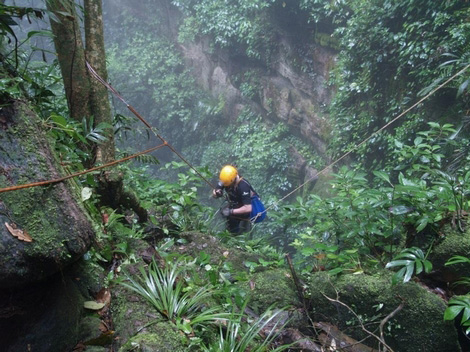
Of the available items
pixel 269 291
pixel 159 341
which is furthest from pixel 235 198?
pixel 159 341

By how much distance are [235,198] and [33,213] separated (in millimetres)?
4025

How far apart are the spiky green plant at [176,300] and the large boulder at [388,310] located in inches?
37.7

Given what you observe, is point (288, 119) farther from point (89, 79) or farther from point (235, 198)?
point (89, 79)

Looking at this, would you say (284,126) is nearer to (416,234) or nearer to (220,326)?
(416,234)

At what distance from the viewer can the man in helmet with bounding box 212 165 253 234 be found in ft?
18.2

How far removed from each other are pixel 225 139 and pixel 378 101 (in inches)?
282

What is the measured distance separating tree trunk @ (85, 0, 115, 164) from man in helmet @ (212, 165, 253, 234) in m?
2.27

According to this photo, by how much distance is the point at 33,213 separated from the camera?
1828 millimetres

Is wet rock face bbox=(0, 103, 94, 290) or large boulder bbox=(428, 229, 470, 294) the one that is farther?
large boulder bbox=(428, 229, 470, 294)

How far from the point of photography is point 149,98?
1706 centimetres

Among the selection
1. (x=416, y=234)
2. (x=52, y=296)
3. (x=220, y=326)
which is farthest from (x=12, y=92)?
(x=416, y=234)

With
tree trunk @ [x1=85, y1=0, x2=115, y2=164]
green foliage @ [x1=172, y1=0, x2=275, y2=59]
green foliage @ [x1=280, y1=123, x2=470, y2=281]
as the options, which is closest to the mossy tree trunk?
tree trunk @ [x1=85, y1=0, x2=115, y2=164]

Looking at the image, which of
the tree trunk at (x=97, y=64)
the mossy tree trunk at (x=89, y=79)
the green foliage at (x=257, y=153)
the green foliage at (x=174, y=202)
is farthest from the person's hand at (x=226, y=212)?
the green foliage at (x=257, y=153)

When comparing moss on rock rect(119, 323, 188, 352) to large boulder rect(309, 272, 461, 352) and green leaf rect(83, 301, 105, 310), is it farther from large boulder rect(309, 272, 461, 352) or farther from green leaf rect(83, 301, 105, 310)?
large boulder rect(309, 272, 461, 352)
